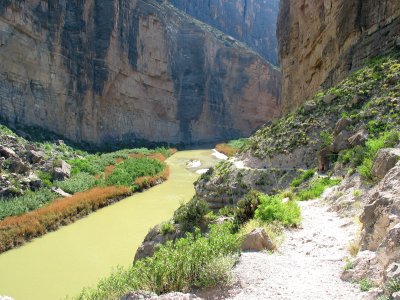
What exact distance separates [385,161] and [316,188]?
475 centimetres

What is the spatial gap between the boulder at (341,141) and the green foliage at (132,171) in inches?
730

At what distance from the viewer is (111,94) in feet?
175

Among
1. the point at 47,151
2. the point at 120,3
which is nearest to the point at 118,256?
the point at 47,151

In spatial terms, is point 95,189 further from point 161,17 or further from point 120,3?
point 161,17

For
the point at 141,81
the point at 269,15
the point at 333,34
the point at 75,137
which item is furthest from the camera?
the point at 269,15

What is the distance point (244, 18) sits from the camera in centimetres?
11375

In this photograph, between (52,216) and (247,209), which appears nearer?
(247,209)

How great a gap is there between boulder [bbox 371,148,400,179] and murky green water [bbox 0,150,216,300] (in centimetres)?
903

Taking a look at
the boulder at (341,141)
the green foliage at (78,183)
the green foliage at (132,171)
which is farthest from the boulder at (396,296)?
the green foliage at (132,171)

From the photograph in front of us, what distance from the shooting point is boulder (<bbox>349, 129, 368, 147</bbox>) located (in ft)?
46.1

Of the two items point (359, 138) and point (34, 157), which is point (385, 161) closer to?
point (359, 138)

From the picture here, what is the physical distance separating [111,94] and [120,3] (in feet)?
38.8

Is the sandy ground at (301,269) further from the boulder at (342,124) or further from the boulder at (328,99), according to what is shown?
the boulder at (328,99)

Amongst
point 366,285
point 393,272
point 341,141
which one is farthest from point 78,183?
point 393,272
